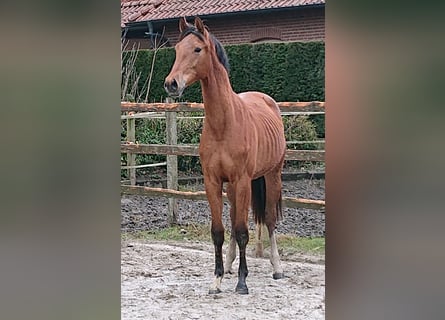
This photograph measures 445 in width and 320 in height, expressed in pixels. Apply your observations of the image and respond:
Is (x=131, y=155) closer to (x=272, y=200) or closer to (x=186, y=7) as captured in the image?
(x=272, y=200)

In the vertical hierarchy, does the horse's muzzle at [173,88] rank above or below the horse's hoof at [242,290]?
above

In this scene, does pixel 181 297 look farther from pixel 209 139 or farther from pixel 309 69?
pixel 309 69

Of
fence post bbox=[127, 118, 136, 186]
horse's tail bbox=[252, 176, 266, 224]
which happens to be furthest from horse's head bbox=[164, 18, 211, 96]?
fence post bbox=[127, 118, 136, 186]

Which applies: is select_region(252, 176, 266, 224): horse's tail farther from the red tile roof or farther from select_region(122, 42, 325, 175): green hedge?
the red tile roof

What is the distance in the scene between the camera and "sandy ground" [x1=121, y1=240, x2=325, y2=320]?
3.45 m

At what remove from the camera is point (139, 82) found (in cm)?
920

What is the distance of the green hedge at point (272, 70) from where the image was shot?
8.27 metres

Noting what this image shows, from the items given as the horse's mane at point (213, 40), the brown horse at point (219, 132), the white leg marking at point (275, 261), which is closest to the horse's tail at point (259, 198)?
the white leg marking at point (275, 261)

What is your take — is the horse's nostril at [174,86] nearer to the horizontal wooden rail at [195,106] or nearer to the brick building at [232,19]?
the horizontal wooden rail at [195,106]

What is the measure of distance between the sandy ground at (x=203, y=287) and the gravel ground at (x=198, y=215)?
698 millimetres

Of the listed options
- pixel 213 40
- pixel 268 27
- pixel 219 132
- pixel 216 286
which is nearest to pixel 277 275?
pixel 216 286
